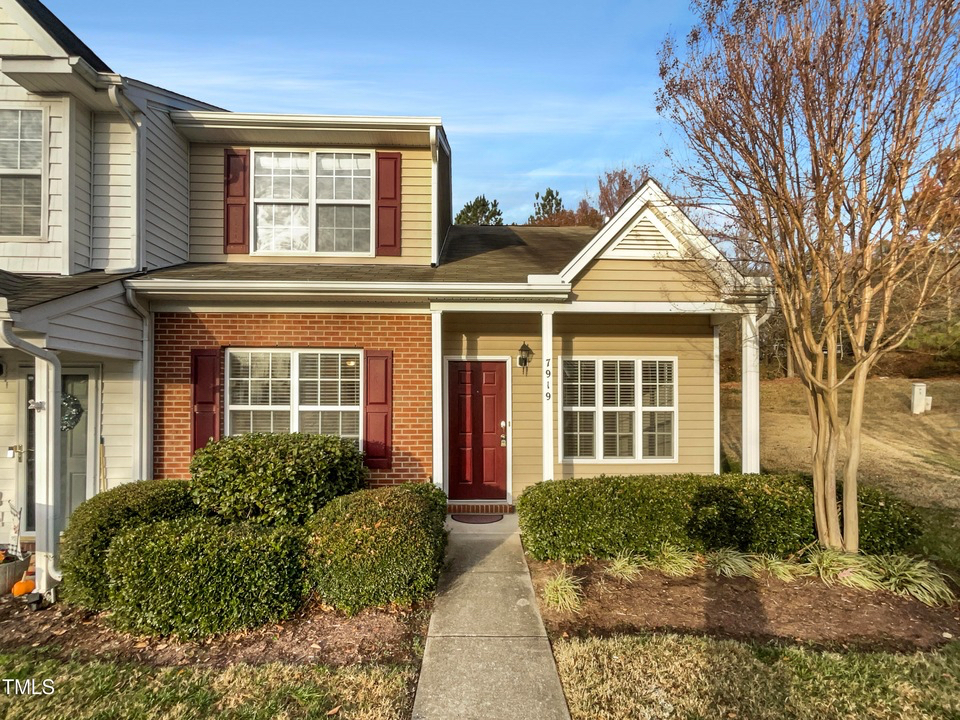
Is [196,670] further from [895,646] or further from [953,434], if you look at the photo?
[953,434]

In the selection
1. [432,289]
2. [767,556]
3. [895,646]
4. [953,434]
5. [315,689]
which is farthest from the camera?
[953,434]

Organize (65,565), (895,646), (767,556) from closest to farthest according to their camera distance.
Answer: (895,646)
(65,565)
(767,556)

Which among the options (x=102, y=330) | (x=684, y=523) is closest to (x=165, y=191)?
(x=102, y=330)

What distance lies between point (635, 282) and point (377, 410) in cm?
373

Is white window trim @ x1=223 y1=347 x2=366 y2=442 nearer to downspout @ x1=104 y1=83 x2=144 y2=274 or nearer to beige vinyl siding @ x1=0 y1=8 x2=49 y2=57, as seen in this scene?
downspout @ x1=104 y1=83 x2=144 y2=274

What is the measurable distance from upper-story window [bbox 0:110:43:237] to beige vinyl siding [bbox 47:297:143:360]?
1.42 meters

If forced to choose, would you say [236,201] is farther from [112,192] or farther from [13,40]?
[13,40]

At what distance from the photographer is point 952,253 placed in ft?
16.5

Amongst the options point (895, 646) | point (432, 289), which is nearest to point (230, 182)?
point (432, 289)

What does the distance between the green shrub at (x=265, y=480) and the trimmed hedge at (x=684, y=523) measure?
216 cm

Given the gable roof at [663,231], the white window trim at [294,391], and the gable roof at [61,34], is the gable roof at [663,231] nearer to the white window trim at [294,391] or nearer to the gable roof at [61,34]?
the white window trim at [294,391]

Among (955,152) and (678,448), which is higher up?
(955,152)

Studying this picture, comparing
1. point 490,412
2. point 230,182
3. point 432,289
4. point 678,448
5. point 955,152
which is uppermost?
point 230,182

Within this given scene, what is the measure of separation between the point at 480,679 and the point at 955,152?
19.6 ft
